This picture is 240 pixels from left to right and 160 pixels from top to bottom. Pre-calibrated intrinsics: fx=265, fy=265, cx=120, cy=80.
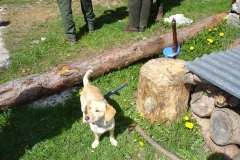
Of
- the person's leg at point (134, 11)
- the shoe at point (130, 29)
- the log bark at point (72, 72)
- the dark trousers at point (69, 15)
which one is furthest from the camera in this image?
the shoe at point (130, 29)

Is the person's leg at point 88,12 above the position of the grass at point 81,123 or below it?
above

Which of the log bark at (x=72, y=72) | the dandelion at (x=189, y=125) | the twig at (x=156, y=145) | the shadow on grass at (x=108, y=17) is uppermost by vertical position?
the log bark at (x=72, y=72)

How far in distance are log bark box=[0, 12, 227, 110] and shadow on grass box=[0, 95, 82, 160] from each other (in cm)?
25

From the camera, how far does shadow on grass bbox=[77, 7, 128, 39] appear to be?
686 cm

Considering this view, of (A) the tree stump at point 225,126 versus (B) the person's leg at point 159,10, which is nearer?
(A) the tree stump at point 225,126

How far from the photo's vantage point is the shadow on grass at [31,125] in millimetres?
3850

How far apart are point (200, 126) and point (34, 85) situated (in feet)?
8.90

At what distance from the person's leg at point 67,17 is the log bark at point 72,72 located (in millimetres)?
1482

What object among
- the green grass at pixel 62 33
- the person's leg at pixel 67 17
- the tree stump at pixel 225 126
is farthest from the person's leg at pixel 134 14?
the tree stump at pixel 225 126

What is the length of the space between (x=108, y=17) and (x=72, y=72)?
11.2ft

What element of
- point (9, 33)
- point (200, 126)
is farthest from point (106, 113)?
point (9, 33)

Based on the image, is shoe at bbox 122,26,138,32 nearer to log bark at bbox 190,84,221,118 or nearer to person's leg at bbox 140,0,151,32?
person's leg at bbox 140,0,151,32

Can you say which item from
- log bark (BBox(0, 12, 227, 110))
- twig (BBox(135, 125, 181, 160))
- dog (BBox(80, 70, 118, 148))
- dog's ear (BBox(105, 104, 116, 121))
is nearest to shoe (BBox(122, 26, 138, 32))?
log bark (BBox(0, 12, 227, 110))

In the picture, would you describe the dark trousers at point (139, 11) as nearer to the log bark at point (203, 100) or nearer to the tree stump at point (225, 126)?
the log bark at point (203, 100)
